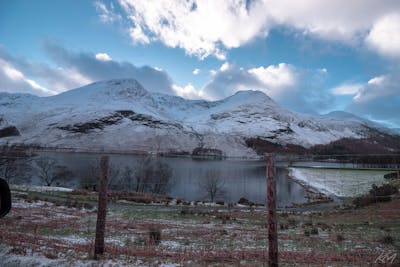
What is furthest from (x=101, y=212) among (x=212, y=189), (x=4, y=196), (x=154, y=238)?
(x=212, y=189)

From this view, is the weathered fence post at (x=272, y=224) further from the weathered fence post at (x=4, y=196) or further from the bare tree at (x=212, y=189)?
the bare tree at (x=212, y=189)

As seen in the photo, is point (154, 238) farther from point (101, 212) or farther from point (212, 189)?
point (212, 189)

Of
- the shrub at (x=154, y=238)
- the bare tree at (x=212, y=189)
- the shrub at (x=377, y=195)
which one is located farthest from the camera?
the bare tree at (x=212, y=189)

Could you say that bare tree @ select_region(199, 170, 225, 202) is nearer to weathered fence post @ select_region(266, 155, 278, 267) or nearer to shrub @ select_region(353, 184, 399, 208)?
shrub @ select_region(353, 184, 399, 208)

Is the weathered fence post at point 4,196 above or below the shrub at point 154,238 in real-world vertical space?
above

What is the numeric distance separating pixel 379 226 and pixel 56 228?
19234mm

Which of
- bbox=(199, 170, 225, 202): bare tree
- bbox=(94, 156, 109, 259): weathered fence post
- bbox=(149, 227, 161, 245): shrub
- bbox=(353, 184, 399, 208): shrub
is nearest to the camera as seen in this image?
bbox=(94, 156, 109, 259): weathered fence post

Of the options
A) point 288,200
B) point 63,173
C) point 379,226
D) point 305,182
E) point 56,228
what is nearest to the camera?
point 56,228

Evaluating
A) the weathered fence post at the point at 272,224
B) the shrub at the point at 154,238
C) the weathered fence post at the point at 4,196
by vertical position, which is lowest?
the shrub at the point at 154,238

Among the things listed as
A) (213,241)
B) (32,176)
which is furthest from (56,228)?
(32,176)

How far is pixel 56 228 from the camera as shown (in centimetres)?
1388

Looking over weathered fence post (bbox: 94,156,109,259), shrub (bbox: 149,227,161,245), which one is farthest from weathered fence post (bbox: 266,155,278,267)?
shrub (bbox: 149,227,161,245)

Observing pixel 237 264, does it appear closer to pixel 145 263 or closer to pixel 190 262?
pixel 190 262

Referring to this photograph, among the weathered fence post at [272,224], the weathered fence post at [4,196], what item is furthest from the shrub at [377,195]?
the weathered fence post at [4,196]
